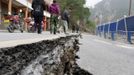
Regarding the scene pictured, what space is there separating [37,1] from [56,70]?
47.8 feet

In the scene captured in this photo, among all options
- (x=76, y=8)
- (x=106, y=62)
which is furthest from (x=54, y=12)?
(x=76, y=8)

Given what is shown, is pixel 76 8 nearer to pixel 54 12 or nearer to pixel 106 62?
pixel 54 12

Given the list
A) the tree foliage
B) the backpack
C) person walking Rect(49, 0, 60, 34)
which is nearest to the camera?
the backpack

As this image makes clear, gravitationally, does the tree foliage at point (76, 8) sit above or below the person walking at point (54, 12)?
above

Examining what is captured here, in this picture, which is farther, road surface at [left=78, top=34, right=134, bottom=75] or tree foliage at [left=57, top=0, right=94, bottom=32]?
tree foliage at [left=57, top=0, right=94, bottom=32]

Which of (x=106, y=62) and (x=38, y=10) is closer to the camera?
(x=106, y=62)

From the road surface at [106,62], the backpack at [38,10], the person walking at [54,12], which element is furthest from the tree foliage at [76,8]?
the road surface at [106,62]

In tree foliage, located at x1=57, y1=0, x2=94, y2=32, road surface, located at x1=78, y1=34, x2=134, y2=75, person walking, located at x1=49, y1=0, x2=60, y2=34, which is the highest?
tree foliage, located at x1=57, y1=0, x2=94, y2=32

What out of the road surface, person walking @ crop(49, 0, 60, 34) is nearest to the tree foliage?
person walking @ crop(49, 0, 60, 34)

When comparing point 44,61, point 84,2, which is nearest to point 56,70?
point 44,61

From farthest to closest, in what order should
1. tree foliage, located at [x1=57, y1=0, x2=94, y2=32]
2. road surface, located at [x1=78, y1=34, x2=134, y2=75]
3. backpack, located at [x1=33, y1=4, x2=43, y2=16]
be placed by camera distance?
1. tree foliage, located at [x1=57, y1=0, x2=94, y2=32]
2. backpack, located at [x1=33, y1=4, x2=43, y2=16]
3. road surface, located at [x1=78, y1=34, x2=134, y2=75]

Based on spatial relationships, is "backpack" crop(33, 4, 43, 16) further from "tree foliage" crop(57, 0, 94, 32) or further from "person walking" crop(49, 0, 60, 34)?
"tree foliage" crop(57, 0, 94, 32)

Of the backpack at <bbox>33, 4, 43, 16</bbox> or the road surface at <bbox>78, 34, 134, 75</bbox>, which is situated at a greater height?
the backpack at <bbox>33, 4, 43, 16</bbox>

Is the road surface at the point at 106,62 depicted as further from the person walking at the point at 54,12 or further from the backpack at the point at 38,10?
the person walking at the point at 54,12
